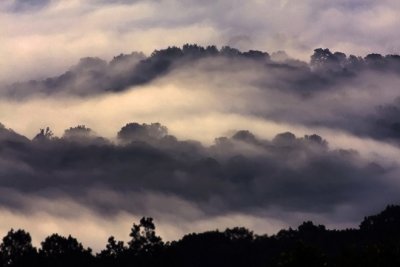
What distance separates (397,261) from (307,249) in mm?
14300

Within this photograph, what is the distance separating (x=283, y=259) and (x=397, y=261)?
1660 cm

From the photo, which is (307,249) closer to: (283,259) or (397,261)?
(283,259)

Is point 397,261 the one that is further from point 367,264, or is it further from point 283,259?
point 283,259

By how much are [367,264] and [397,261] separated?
432 cm

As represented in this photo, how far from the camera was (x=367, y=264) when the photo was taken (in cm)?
14475

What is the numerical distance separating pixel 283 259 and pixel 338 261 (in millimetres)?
10703

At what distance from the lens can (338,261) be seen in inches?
5817

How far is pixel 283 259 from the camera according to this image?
14088 centimetres

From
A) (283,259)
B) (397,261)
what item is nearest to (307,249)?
(283,259)

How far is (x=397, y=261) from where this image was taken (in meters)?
146

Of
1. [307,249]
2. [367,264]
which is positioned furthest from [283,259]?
[367,264]

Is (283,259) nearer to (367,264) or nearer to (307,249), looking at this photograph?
(307,249)

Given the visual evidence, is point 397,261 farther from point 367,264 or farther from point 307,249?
point 307,249
